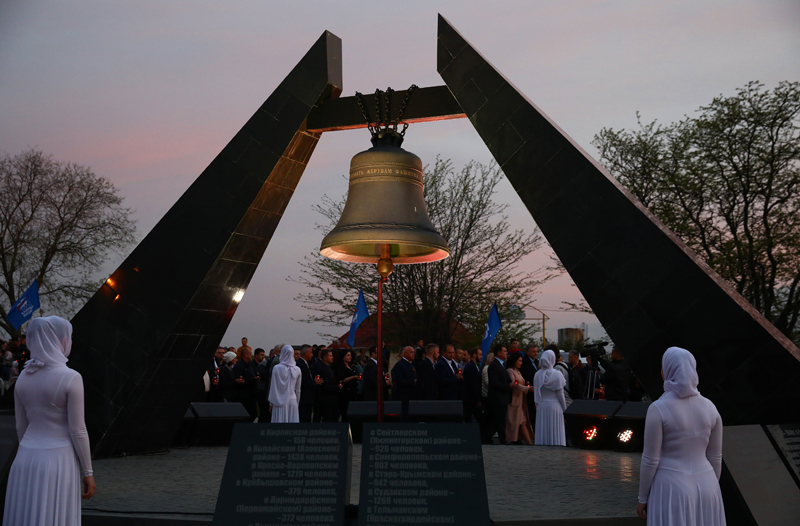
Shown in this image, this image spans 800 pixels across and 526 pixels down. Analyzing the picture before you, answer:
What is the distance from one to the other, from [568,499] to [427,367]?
6.37 metres

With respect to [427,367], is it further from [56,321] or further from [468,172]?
[468,172]

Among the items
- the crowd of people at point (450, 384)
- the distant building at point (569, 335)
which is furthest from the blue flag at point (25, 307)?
the distant building at point (569, 335)

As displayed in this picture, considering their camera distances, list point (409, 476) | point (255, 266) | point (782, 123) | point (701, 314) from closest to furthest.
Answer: point (409, 476) → point (701, 314) → point (255, 266) → point (782, 123)

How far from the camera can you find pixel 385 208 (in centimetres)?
553

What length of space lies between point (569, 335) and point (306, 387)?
3090 cm

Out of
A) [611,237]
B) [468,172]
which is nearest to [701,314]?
[611,237]

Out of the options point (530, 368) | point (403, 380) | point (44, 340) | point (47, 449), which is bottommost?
point (47, 449)

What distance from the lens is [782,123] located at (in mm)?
23281

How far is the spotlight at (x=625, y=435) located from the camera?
36.4 ft

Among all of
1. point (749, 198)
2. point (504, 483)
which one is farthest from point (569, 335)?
point (504, 483)

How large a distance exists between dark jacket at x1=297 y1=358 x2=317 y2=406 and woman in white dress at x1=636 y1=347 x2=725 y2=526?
9.05m

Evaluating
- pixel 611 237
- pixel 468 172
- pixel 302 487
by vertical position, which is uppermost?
pixel 468 172

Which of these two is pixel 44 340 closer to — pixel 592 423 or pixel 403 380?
pixel 403 380

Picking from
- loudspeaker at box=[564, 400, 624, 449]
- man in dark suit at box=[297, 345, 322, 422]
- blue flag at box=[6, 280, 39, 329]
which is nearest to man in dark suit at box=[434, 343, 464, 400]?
loudspeaker at box=[564, 400, 624, 449]
